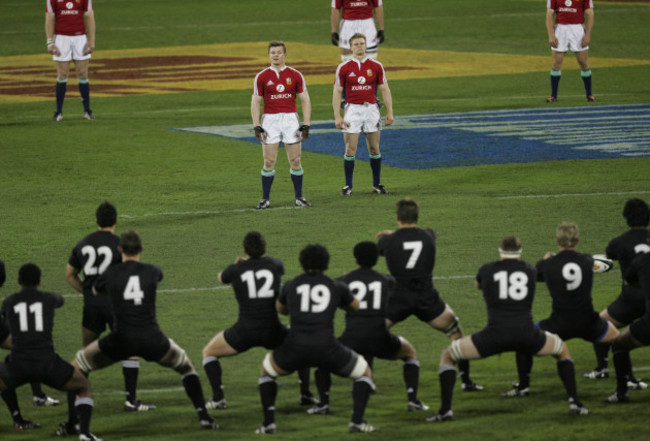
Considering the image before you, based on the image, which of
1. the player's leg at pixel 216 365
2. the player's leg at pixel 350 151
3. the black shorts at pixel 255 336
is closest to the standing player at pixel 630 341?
the black shorts at pixel 255 336

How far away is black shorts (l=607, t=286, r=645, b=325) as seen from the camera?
10469 millimetres

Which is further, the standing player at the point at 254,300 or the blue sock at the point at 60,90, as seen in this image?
the blue sock at the point at 60,90

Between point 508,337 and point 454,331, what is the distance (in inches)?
44.5

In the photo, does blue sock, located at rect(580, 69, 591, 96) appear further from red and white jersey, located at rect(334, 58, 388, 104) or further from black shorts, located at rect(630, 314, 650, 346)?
black shorts, located at rect(630, 314, 650, 346)

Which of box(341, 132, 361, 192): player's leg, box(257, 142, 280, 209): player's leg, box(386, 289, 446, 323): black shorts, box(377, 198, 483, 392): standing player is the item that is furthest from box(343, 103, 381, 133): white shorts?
box(386, 289, 446, 323): black shorts

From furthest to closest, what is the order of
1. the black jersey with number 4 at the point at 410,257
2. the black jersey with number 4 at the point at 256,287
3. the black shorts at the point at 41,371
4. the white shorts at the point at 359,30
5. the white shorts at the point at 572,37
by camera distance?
the white shorts at the point at 572,37 → the white shorts at the point at 359,30 → the black jersey with number 4 at the point at 410,257 → the black jersey with number 4 at the point at 256,287 → the black shorts at the point at 41,371

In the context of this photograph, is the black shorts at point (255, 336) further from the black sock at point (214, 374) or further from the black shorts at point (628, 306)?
the black shorts at point (628, 306)

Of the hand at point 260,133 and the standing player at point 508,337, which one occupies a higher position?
the hand at point 260,133

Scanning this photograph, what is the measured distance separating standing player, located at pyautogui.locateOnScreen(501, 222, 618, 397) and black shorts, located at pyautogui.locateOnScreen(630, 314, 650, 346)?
30 centimetres

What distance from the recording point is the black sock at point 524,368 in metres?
9.94

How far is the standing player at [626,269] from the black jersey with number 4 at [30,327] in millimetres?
4694

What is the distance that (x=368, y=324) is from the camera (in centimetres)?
967

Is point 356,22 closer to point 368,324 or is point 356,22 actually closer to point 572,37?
point 572,37

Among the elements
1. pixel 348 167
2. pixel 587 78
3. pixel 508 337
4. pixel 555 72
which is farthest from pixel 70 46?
pixel 508 337
